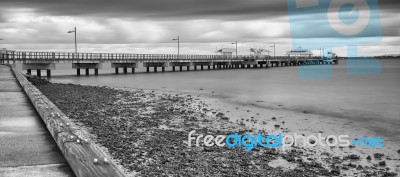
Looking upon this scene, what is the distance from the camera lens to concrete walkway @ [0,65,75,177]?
4910 mm

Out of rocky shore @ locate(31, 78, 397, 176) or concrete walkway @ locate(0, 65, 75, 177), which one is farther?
rocky shore @ locate(31, 78, 397, 176)

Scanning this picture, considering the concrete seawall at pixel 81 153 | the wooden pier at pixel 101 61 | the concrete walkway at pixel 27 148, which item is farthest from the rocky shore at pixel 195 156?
the wooden pier at pixel 101 61

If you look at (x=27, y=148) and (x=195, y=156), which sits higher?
(x=27, y=148)

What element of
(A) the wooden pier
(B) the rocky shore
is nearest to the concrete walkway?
(B) the rocky shore

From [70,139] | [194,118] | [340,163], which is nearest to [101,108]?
[194,118]

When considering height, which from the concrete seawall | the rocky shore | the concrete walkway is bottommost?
the rocky shore

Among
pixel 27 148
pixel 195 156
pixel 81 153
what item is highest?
pixel 81 153

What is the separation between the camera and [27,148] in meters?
6.08

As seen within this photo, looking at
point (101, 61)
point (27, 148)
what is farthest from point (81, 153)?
point (101, 61)

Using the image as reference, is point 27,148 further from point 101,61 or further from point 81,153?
point 101,61

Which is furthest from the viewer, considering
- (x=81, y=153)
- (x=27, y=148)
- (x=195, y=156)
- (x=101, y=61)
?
(x=101, y=61)

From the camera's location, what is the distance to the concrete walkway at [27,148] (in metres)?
4.91

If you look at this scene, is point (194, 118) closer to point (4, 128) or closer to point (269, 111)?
point (269, 111)

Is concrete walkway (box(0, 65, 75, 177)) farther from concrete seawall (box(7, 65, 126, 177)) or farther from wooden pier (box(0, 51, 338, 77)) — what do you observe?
wooden pier (box(0, 51, 338, 77))
